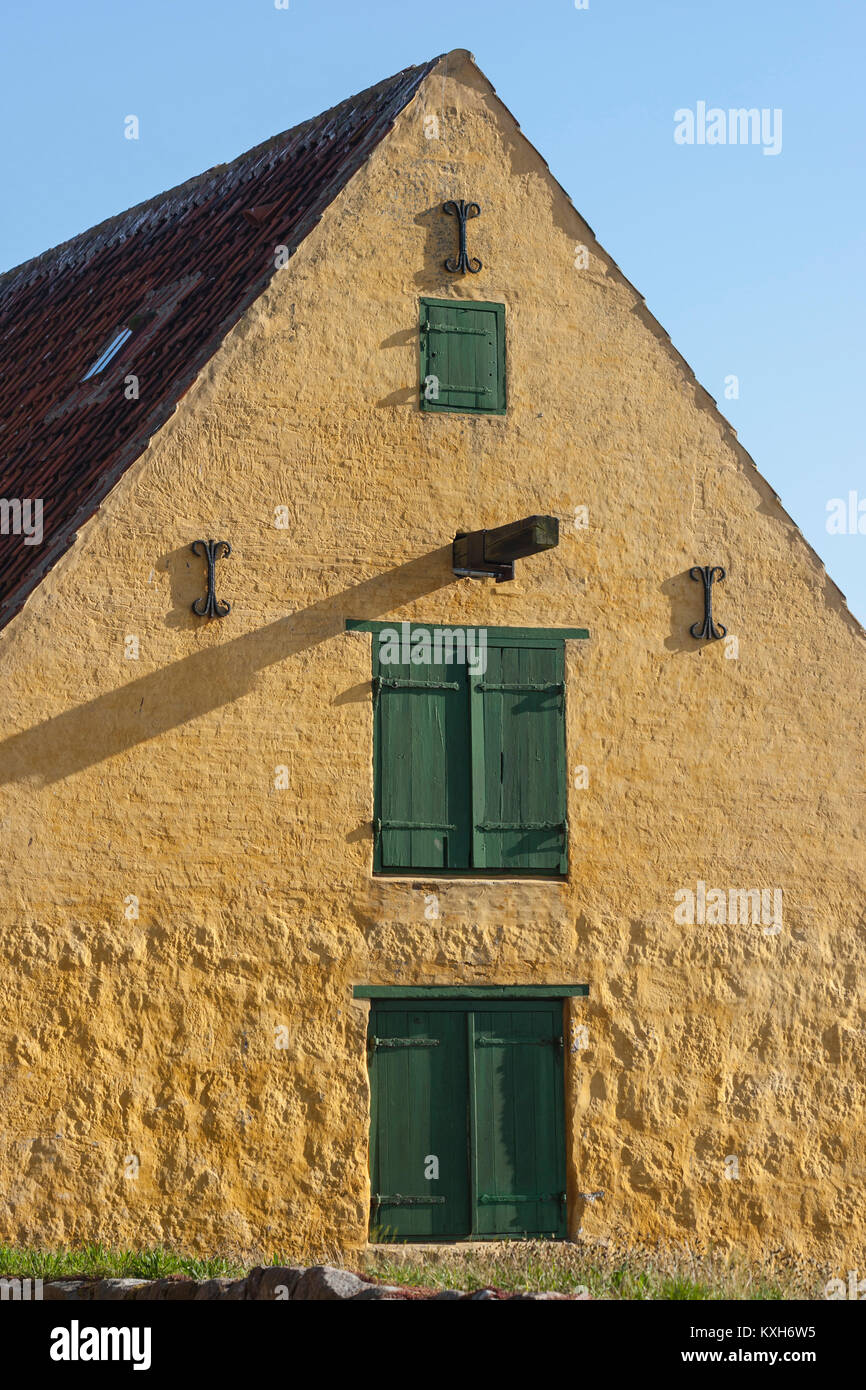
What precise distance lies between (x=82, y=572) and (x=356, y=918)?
2.97 metres

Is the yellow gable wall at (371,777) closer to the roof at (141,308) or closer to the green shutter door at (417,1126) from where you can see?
the green shutter door at (417,1126)

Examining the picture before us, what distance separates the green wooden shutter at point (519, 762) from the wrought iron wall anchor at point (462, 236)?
2.85m

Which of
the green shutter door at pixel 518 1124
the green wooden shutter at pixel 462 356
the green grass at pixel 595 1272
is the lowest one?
the green grass at pixel 595 1272

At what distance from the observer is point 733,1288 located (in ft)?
32.3

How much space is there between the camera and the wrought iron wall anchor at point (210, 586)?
12305 mm

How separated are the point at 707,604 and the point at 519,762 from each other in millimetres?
1915

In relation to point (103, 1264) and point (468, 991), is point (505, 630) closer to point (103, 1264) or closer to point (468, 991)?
point (468, 991)

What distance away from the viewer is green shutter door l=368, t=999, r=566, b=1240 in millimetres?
12125

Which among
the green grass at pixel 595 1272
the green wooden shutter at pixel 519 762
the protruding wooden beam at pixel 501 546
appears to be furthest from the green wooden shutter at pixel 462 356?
the green grass at pixel 595 1272

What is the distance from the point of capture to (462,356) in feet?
43.5

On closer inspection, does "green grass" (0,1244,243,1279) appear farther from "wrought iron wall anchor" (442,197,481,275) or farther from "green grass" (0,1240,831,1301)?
"wrought iron wall anchor" (442,197,481,275)

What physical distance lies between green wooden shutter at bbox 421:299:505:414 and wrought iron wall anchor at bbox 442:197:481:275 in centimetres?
27
